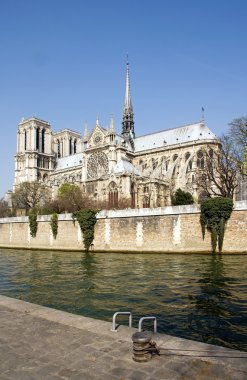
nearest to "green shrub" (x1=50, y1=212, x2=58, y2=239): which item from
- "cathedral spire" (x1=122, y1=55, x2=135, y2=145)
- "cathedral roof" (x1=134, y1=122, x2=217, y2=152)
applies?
"cathedral roof" (x1=134, y1=122, x2=217, y2=152)

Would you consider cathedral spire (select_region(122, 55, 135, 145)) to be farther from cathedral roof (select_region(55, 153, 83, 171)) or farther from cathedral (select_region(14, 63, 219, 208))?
cathedral roof (select_region(55, 153, 83, 171))

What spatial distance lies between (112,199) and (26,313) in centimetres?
4426

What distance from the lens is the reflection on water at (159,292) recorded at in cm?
890

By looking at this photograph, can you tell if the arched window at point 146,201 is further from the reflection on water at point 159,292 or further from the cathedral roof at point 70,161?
the cathedral roof at point 70,161

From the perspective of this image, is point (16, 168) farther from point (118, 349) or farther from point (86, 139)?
point (118, 349)

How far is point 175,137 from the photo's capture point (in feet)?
222

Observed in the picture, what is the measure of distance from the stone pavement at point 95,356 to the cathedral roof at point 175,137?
57.7 m

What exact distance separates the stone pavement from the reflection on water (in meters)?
2.88

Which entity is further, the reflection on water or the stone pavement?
the reflection on water

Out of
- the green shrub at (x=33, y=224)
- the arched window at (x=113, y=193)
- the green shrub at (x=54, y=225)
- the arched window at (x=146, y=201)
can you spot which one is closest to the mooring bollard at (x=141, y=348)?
the green shrub at (x=54, y=225)

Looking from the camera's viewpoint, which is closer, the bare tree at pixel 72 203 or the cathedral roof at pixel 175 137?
the bare tree at pixel 72 203

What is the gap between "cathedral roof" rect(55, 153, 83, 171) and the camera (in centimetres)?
8422

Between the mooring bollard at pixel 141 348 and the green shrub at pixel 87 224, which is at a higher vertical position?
the green shrub at pixel 87 224

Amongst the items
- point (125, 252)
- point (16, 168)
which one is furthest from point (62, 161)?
point (125, 252)
